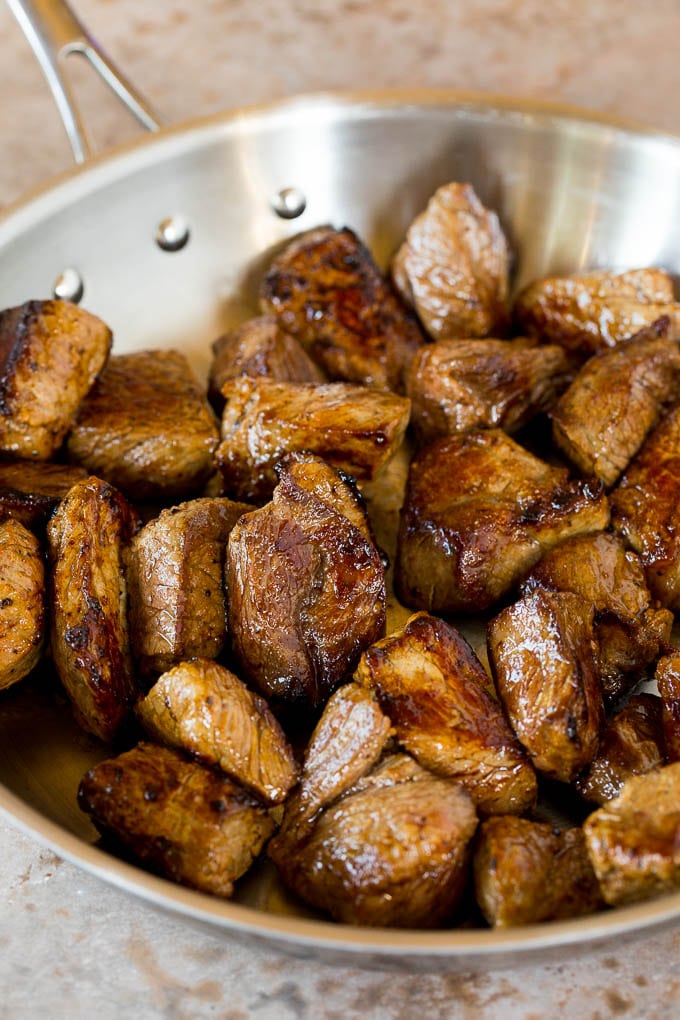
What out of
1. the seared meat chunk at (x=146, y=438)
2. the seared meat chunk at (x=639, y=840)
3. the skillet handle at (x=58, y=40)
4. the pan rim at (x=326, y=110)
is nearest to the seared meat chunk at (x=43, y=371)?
the seared meat chunk at (x=146, y=438)

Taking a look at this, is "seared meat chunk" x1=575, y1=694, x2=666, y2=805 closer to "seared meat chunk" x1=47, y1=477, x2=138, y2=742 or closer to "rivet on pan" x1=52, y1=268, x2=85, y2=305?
"seared meat chunk" x1=47, y1=477, x2=138, y2=742

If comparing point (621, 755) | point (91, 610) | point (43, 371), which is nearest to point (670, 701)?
point (621, 755)

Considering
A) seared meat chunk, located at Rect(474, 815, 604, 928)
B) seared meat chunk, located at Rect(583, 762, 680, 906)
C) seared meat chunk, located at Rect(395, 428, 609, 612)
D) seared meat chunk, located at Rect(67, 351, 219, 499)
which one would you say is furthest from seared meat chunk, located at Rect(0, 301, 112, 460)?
seared meat chunk, located at Rect(583, 762, 680, 906)

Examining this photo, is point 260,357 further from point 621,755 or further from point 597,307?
point 621,755

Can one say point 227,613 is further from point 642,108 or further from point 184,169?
point 642,108

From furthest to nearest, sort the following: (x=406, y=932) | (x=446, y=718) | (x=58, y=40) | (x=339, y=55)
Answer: (x=339, y=55)
(x=58, y=40)
(x=446, y=718)
(x=406, y=932)

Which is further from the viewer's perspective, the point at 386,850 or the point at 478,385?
the point at 478,385

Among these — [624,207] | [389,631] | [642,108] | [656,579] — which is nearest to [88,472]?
[389,631]

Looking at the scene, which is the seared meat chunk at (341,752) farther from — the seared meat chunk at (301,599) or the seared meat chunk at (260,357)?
the seared meat chunk at (260,357)
